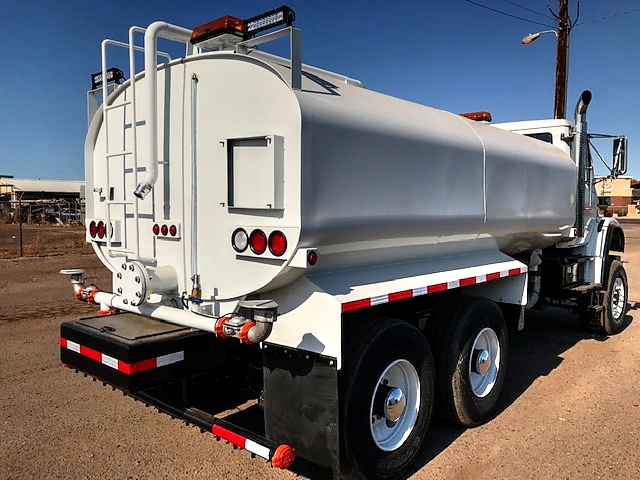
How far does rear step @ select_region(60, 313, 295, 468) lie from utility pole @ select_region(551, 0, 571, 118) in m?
14.3

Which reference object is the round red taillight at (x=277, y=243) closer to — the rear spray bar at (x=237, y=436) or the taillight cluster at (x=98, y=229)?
the rear spray bar at (x=237, y=436)

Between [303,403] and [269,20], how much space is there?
2.33 metres

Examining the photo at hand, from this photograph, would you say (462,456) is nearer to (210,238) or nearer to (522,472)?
(522,472)

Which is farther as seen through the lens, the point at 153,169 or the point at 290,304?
the point at 153,169

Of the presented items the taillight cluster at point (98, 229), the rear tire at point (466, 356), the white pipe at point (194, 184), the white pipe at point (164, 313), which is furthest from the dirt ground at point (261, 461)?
the taillight cluster at point (98, 229)

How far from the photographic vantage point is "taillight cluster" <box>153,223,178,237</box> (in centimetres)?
382

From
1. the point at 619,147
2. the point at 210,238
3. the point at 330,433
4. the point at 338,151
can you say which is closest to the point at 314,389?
the point at 330,433

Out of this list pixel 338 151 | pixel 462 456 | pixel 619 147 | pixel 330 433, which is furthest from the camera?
pixel 619 147

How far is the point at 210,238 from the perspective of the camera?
360cm

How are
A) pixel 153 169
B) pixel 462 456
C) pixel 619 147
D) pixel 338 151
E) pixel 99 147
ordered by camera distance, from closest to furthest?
pixel 338 151
pixel 153 169
pixel 462 456
pixel 99 147
pixel 619 147

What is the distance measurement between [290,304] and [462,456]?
1.90 metres

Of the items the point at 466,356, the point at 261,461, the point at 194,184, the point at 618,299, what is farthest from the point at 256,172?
the point at 618,299

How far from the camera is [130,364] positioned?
3207 mm

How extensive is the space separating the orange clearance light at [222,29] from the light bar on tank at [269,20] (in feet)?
0.17
